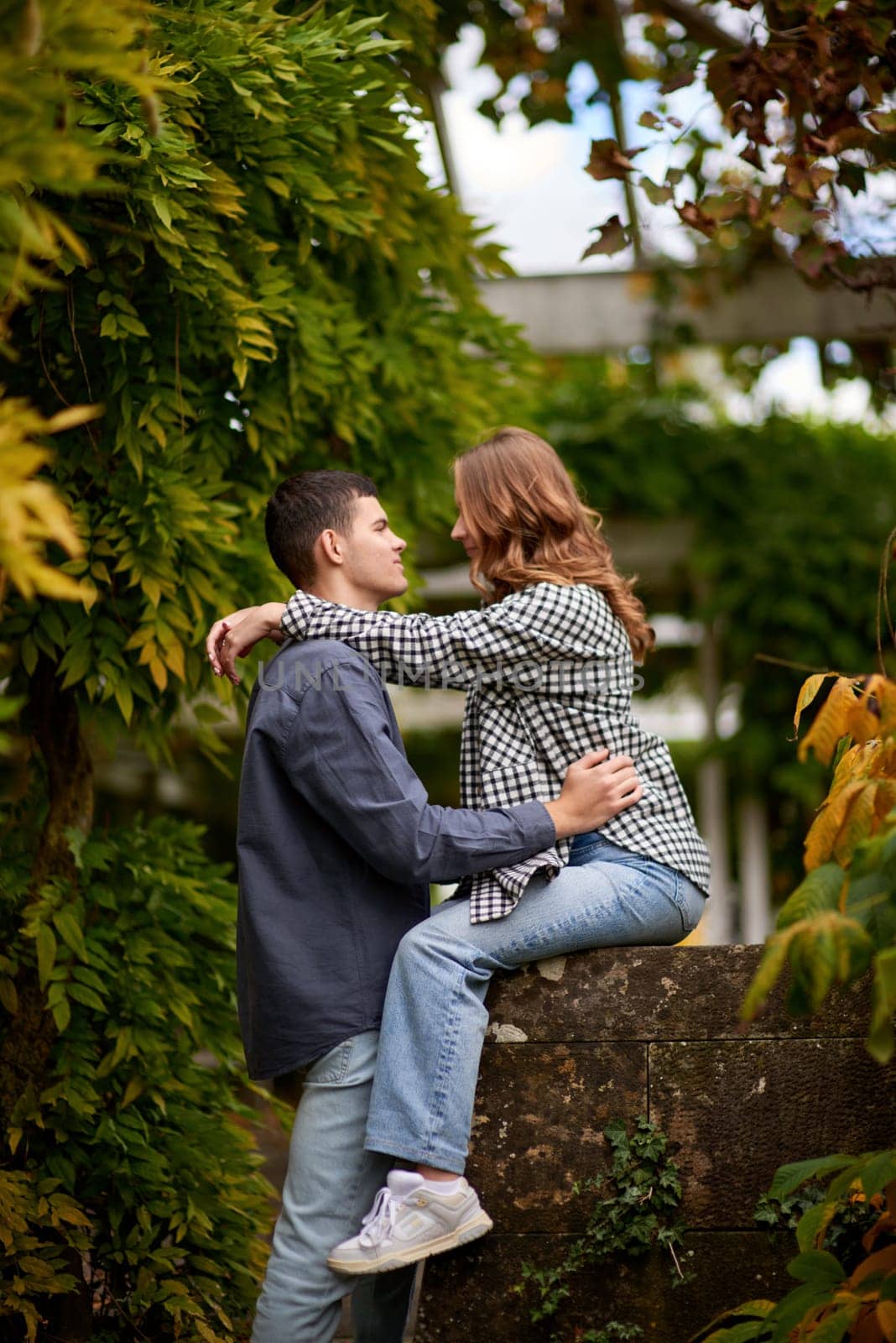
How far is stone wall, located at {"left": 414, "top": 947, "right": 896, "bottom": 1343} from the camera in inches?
90.9

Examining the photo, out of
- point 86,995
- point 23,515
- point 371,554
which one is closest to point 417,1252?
point 86,995

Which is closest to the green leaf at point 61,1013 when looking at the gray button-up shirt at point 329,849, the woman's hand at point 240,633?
the gray button-up shirt at point 329,849

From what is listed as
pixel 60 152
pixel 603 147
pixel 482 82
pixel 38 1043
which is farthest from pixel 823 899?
pixel 482 82

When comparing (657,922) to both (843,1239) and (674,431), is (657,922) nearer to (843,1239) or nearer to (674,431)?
(843,1239)

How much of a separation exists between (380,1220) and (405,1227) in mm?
47

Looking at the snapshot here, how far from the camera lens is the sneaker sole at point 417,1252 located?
2.09 metres

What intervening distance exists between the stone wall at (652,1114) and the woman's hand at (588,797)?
24 cm

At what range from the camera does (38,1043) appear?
295 centimetres

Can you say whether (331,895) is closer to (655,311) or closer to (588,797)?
(588,797)

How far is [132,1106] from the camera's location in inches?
115

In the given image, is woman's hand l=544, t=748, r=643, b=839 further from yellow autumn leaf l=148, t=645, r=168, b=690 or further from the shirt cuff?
yellow autumn leaf l=148, t=645, r=168, b=690

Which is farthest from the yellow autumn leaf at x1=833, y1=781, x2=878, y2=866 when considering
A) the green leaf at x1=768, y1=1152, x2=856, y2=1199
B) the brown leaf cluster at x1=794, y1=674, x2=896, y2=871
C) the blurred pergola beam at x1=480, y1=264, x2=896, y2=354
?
the blurred pergola beam at x1=480, y1=264, x2=896, y2=354

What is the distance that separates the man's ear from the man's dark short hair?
0.01 metres

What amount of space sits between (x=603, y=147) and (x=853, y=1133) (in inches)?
88.1
